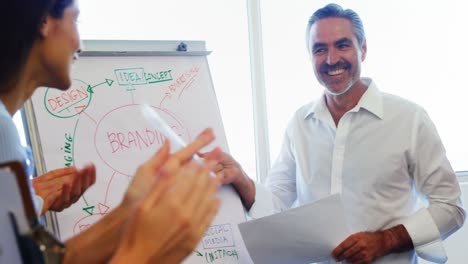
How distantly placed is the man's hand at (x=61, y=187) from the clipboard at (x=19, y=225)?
537mm

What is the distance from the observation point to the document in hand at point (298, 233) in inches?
56.4

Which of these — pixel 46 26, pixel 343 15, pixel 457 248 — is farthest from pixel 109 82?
pixel 457 248

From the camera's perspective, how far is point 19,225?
588 mm

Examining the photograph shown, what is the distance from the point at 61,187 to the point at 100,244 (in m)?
0.41

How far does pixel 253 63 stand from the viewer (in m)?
2.63

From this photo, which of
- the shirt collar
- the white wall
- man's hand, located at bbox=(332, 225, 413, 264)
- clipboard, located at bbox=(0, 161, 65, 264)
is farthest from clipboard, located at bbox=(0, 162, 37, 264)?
the white wall

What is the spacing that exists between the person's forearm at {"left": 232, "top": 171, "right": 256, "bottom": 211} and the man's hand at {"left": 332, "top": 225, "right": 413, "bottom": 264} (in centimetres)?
33

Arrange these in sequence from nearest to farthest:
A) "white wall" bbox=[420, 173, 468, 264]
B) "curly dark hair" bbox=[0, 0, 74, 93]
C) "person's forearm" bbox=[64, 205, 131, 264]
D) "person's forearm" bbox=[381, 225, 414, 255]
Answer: "curly dark hair" bbox=[0, 0, 74, 93] → "person's forearm" bbox=[64, 205, 131, 264] → "person's forearm" bbox=[381, 225, 414, 255] → "white wall" bbox=[420, 173, 468, 264]

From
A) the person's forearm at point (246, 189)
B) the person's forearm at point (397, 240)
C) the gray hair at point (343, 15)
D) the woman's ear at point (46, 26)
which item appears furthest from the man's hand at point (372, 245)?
the woman's ear at point (46, 26)

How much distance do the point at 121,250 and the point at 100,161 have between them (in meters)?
0.92

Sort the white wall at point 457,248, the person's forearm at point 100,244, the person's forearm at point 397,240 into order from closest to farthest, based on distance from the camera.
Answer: the person's forearm at point 100,244, the person's forearm at point 397,240, the white wall at point 457,248

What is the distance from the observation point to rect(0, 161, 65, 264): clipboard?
0.58 meters

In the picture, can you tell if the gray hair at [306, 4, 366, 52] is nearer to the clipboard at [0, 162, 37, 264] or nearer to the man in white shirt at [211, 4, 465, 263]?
the man in white shirt at [211, 4, 465, 263]

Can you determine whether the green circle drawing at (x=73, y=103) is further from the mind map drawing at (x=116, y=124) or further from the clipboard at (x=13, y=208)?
the clipboard at (x=13, y=208)
